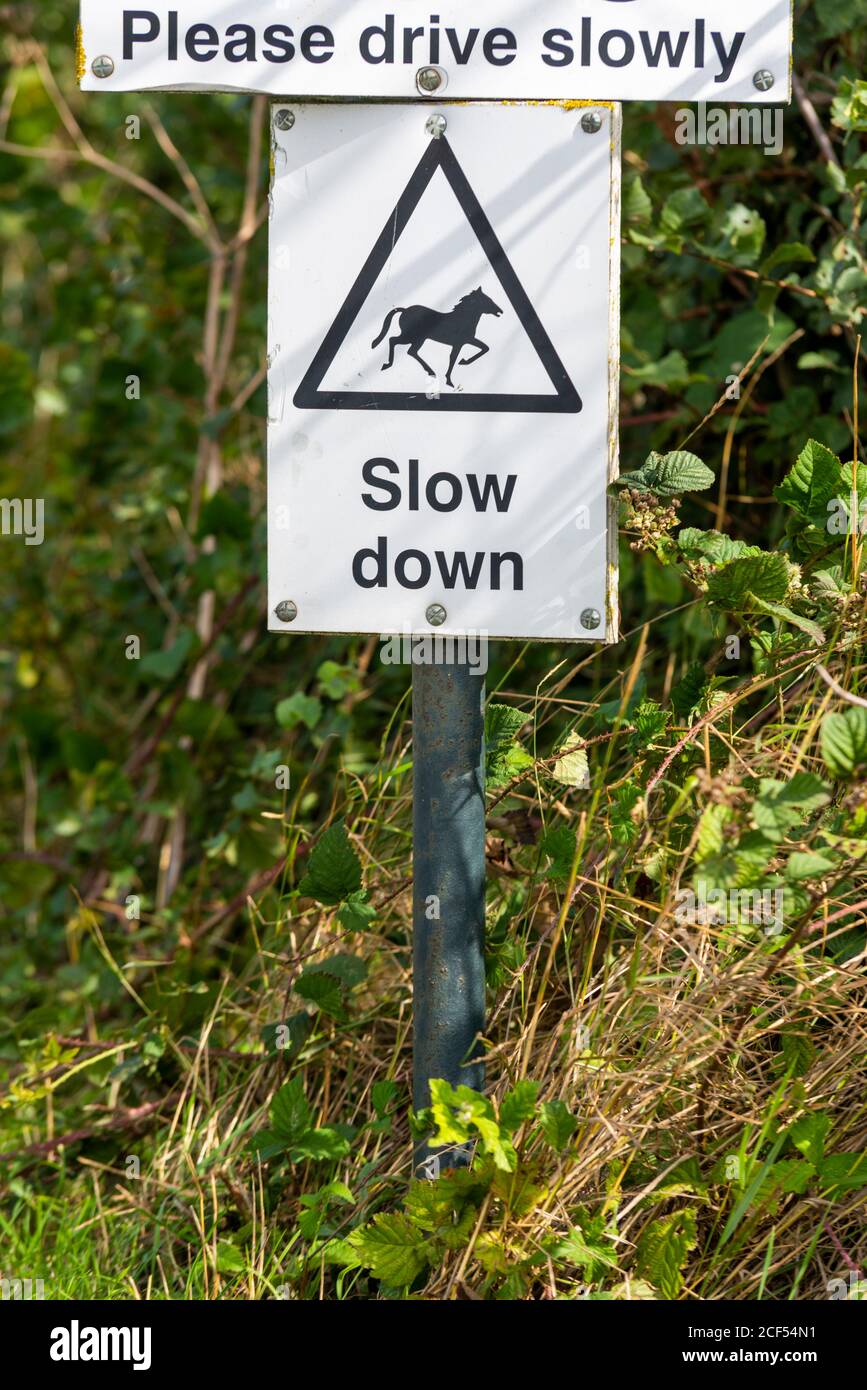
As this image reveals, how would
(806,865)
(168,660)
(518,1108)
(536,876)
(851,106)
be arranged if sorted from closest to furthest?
(806,865) → (518,1108) → (536,876) → (851,106) → (168,660)

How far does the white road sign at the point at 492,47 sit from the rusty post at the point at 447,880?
0.70 metres

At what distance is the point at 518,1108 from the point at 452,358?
34.5 inches

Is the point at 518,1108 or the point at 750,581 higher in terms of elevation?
the point at 750,581

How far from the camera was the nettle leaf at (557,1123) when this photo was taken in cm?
159

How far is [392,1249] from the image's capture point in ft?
5.38

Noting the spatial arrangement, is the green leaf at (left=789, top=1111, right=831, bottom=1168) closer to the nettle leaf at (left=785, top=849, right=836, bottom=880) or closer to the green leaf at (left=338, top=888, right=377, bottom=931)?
the nettle leaf at (left=785, top=849, right=836, bottom=880)

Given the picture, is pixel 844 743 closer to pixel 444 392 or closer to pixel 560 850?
pixel 560 850

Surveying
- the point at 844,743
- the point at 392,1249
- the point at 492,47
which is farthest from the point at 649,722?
the point at 492,47

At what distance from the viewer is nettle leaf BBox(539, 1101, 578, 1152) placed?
159 centimetres

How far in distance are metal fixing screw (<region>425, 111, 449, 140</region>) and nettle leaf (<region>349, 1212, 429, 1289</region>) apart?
4.23 feet

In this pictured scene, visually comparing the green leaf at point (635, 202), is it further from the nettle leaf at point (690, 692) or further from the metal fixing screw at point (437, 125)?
the nettle leaf at point (690, 692)

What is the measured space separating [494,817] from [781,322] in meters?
1.16

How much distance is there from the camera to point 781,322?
8.37 feet
